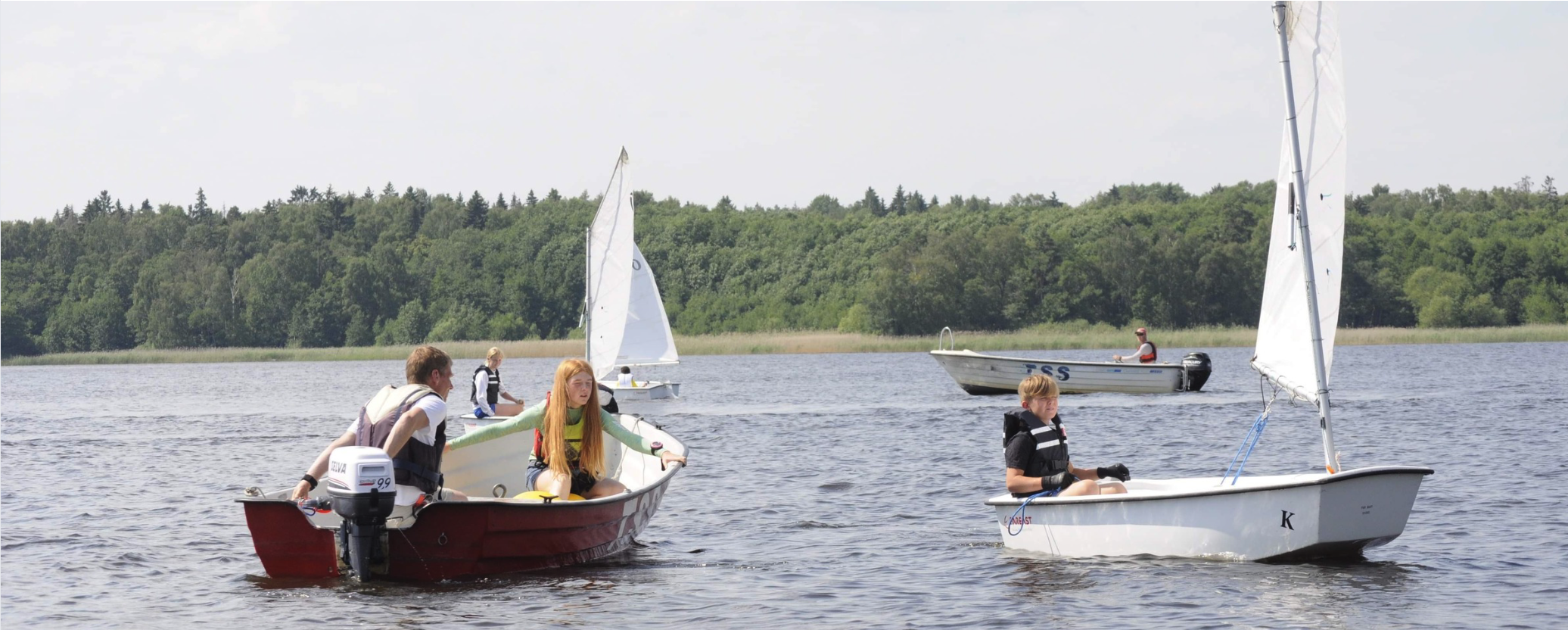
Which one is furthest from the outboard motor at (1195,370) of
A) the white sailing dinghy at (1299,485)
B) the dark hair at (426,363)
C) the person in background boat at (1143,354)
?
the dark hair at (426,363)

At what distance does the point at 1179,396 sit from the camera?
33812mm

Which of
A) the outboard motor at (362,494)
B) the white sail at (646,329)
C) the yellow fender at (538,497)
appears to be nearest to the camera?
the outboard motor at (362,494)

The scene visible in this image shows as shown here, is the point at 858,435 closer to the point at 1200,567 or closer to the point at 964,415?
the point at 964,415

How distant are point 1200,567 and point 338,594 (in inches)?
241

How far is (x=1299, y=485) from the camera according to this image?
34.7ft

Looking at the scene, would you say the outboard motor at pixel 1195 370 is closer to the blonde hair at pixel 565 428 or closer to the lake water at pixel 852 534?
the lake water at pixel 852 534

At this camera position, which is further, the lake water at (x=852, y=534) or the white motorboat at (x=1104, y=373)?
the white motorboat at (x=1104, y=373)

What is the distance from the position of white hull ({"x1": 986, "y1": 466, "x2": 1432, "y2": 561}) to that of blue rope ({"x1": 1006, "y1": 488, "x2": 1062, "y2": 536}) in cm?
2

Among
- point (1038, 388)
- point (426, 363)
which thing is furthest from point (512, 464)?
point (1038, 388)

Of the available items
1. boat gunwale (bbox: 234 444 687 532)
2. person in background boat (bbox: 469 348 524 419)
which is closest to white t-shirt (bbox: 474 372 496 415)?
person in background boat (bbox: 469 348 524 419)

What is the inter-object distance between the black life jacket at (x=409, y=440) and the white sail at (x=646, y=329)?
75.7 feet

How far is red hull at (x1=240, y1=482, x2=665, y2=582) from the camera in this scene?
10.6 meters

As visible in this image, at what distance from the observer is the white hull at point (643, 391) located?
102 ft

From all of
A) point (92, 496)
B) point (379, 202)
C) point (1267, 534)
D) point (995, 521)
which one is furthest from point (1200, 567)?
point (379, 202)
